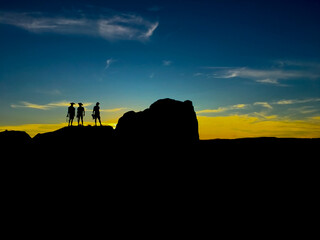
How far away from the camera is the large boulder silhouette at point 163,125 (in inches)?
1086

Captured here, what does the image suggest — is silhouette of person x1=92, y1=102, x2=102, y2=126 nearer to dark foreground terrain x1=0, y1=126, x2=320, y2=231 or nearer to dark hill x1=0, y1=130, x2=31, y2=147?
dark foreground terrain x1=0, y1=126, x2=320, y2=231

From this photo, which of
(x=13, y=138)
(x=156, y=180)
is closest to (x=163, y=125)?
(x=156, y=180)

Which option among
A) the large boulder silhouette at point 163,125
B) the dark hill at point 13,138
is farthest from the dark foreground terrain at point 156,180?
the large boulder silhouette at point 163,125

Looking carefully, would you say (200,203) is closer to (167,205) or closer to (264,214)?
(167,205)

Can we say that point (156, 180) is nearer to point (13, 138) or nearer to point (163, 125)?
point (163, 125)

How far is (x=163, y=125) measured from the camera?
2761cm

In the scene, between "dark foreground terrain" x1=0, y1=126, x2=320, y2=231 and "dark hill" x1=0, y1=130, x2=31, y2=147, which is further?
"dark hill" x1=0, y1=130, x2=31, y2=147

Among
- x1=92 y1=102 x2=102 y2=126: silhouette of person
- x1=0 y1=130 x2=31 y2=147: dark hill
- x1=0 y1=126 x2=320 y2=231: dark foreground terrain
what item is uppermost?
x1=92 y1=102 x2=102 y2=126: silhouette of person

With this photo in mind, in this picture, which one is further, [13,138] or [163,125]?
[13,138]

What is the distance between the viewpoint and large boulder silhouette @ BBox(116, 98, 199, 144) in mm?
27578

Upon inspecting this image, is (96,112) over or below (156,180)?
over

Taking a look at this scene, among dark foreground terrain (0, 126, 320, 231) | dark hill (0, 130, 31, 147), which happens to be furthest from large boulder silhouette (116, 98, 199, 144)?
dark hill (0, 130, 31, 147)

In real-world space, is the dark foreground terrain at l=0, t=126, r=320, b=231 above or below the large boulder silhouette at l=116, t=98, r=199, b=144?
below

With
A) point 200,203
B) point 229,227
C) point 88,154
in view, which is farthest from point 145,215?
point 88,154
